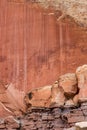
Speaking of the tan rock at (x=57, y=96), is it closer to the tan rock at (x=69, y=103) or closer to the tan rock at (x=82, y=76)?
the tan rock at (x=69, y=103)

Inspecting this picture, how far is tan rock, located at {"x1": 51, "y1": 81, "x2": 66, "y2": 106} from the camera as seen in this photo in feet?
21.4

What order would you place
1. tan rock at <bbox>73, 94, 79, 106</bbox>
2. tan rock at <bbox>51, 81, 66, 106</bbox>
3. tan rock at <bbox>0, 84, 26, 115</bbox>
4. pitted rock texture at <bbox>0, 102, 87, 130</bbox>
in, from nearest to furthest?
1. pitted rock texture at <bbox>0, 102, 87, 130</bbox>
2. tan rock at <bbox>73, 94, 79, 106</bbox>
3. tan rock at <bbox>51, 81, 66, 106</bbox>
4. tan rock at <bbox>0, 84, 26, 115</bbox>

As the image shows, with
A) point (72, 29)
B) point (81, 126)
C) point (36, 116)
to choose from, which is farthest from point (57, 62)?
point (81, 126)

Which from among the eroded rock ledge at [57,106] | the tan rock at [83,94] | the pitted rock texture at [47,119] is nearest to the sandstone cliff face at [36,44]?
the eroded rock ledge at [57,106]

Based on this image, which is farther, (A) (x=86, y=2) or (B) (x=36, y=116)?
(A) (x=86, y=2)

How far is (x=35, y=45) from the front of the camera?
723 cm

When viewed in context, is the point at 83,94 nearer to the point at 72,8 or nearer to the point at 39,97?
the point at 39,97

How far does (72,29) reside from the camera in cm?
733

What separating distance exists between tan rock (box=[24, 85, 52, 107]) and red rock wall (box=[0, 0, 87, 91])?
6.4 inches

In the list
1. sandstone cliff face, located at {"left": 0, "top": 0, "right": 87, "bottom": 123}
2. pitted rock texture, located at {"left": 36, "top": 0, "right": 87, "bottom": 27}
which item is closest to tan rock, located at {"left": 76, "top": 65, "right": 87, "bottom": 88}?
sandstone cliff face, located at {"left": 0, "top": 0, "right": 87, "bottom": 123}

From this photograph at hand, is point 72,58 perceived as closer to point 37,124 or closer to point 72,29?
point 72,29

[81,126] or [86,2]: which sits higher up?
[86,2]

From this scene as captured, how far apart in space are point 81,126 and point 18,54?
13.0ft

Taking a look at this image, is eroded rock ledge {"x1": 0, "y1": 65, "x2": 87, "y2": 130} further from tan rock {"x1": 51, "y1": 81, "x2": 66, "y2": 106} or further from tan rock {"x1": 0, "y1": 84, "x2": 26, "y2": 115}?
tan rock {"x1": 0, "y1": 84, "x2": 26, "y2": 115}
